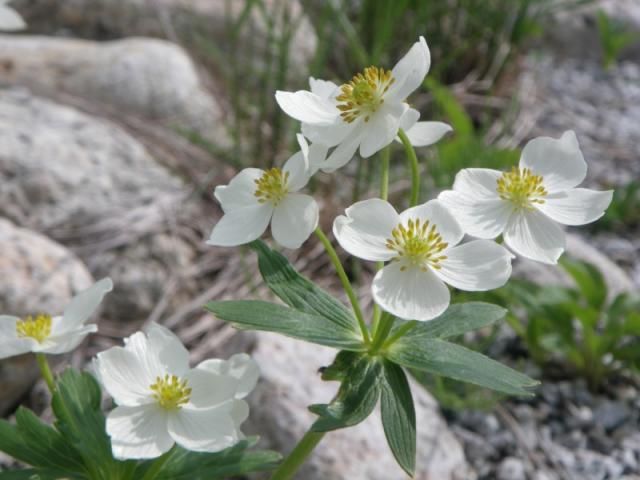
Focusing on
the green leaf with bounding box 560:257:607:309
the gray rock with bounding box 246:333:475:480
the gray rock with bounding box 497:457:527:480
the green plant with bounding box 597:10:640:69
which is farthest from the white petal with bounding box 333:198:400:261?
the green plant with bounding box 597:10:640:69

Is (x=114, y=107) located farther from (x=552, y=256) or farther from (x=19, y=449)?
(x=552, y=256)

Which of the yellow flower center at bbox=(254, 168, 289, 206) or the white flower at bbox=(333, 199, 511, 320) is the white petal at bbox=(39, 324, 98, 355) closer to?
the yellow flower center at bbox=(254, 168, 289, 206)

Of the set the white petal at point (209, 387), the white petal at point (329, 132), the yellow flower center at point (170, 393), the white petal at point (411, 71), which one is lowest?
the white petal at point (209, 387)

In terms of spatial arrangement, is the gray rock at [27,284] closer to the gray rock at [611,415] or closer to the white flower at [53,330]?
the white flower at [53,330]

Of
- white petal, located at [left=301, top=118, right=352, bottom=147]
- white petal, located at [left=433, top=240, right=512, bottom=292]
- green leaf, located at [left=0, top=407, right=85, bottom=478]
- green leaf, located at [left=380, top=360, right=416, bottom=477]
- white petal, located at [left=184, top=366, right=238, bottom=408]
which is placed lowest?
green leaf, located at [left=0, top=407, right=85, bottom=478]

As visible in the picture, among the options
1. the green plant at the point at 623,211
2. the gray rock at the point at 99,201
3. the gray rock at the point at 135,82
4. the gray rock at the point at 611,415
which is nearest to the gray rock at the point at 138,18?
the gray rock at the point at 135,82

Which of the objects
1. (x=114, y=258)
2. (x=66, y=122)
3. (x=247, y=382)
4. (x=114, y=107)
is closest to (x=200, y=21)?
(x=114, y=107)

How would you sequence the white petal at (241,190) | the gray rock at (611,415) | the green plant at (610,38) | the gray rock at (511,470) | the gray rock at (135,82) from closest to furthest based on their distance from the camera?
the white petal at (241,190)
the gray rock at (511,470)
the gray rock at (611,415)
the gray rock at (135,82)
the green plant at (610,38)
